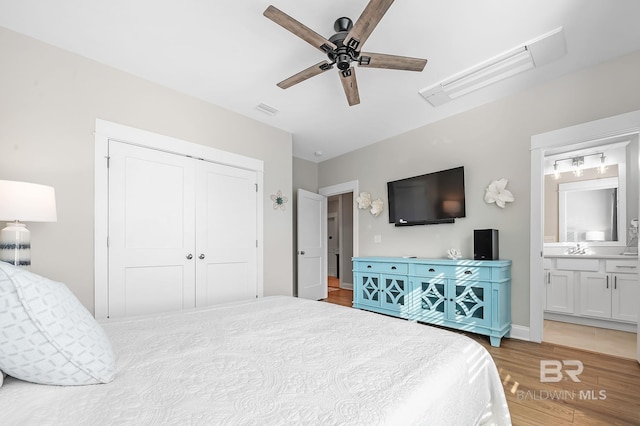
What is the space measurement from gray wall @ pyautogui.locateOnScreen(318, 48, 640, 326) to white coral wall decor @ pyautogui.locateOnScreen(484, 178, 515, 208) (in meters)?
0.07

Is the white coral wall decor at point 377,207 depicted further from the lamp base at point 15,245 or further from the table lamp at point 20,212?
the lamp base at point 15,245

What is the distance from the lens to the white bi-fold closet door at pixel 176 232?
2.56m

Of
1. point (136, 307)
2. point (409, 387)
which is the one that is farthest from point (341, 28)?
point (136, 307)

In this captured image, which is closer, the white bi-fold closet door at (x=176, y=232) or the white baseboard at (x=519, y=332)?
the white bi-fold closet door at (x=176, y=232)

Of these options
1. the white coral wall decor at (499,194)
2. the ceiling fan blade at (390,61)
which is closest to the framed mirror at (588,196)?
the white coral wall decor at (499,194)

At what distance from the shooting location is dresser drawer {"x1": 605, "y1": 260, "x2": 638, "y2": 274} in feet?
10.7

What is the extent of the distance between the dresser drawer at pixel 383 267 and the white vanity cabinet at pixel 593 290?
2.01 metres

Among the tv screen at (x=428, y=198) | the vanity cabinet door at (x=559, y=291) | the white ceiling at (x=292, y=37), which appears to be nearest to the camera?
the white ceiling at (x=292, y=37)

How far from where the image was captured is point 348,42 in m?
1.89

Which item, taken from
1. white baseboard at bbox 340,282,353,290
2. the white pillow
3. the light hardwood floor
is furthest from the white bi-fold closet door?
white baseboard at bbox 340,282,353,290

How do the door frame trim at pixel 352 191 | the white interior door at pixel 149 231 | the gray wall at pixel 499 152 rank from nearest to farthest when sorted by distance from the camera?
the white interior door at pixel 149 231 → the gray wall at pixel 499 152 → the door frame trim at pixel 352 191

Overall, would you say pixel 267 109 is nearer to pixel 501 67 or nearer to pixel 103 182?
pixel 103 182

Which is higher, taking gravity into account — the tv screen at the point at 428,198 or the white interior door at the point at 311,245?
the tv screen at the point at 428,198

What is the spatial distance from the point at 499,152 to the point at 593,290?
6.72 feet
